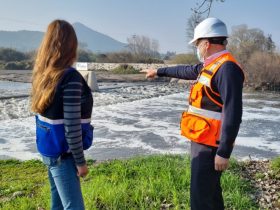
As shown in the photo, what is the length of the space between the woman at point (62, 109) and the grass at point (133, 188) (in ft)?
4.20

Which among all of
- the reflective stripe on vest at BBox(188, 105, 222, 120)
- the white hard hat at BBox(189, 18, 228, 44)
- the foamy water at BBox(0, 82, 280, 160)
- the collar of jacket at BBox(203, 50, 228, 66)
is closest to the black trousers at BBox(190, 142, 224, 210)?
the reflective stripe on vest at BBox(188, 105, 222, 120)

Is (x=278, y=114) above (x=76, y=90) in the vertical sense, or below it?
below

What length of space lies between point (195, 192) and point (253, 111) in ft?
43.9

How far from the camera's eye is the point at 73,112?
8.86 feet

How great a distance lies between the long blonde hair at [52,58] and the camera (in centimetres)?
276

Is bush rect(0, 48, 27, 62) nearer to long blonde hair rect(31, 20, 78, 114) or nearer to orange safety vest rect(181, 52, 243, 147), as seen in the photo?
long blonde hair rect(31, 20, 78, 114)

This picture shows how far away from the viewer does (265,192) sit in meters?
4.88

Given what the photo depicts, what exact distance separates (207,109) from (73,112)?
41.5 inches

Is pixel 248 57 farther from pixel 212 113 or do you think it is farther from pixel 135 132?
pixel 212 113

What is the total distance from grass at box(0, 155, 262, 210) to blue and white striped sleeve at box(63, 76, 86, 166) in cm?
151

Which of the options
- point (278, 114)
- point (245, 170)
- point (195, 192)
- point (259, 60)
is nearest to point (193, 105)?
point (195, 192)

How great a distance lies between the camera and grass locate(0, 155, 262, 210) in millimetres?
4254

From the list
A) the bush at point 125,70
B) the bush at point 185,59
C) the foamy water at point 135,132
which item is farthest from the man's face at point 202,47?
the bush at point 185,59

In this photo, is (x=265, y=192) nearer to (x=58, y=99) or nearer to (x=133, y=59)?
(x=58, y=99)
